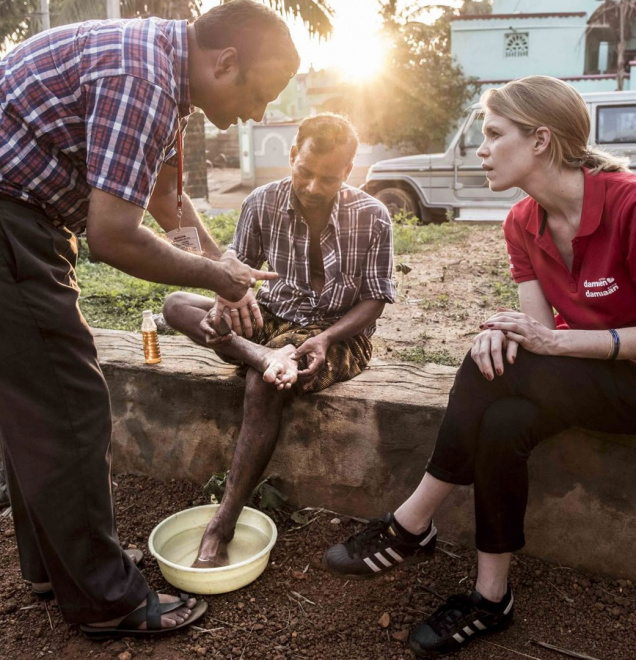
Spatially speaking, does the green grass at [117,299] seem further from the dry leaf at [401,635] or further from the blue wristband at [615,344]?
the blue wristband at [615,344]

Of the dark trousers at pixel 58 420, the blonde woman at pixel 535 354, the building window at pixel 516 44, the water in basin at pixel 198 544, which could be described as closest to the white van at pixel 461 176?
the blonde woman at pixel 535 354

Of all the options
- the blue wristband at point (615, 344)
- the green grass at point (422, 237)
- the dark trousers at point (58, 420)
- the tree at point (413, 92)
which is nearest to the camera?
the dark trousers at point (58, 420)

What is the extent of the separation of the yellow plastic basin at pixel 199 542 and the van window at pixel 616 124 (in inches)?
322

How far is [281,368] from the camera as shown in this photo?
2.41m

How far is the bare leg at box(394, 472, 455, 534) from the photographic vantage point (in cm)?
213

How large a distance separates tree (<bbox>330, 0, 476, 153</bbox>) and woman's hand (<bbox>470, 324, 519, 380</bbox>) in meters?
17.7

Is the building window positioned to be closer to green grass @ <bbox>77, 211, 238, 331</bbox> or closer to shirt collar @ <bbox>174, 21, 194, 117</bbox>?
green grass @ <bbox>77, 211, 238, 331</bbox>

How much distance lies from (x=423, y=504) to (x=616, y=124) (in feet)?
27.2

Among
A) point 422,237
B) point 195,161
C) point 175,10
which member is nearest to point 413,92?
point 195,161

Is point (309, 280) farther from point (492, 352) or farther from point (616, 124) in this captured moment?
point (616, 124)

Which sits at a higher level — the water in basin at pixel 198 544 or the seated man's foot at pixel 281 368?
the seated man's foot at pixel 281 368

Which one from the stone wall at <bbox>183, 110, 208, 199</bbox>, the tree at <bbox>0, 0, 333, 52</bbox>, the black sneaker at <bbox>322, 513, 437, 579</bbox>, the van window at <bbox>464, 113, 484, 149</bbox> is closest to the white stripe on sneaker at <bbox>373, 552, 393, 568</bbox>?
the black sneaker at <bbox>322, 513, 437, 579</bbox>

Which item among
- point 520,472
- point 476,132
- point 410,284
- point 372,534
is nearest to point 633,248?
point 520,472

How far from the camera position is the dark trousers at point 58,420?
70.9 inches
